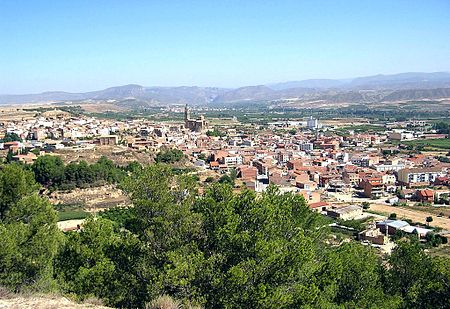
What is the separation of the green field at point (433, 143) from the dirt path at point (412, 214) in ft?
113

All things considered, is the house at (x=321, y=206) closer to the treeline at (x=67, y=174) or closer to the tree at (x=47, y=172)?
the treeline at (x=67, y=174)

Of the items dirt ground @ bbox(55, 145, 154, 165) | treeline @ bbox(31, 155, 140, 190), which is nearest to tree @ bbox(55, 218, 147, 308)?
treeline @ bbox(31, 155, 140, 190)

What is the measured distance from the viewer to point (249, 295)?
315 inches

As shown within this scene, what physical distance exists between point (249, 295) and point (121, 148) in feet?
153

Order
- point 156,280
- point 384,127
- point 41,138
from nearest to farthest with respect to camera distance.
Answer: point 156,280
point 41,138
point 384,127

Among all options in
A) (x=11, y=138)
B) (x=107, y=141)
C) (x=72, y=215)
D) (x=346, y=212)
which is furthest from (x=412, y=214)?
(x=11, y=138)

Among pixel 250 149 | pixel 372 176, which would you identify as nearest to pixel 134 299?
pixel 372 176

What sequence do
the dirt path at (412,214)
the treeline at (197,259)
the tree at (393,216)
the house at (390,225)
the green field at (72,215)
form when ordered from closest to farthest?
1. the treeline at (197,259)
2. the house at (390,225)
3. the green field at (72,215)
4. the dirt path at (412,214)
5. the tree at (393,216)

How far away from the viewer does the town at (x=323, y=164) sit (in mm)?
33219

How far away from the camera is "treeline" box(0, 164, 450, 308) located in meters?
8.31

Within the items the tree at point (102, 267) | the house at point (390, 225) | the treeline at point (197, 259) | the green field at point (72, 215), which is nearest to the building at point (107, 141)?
the green field at point (72, 215)

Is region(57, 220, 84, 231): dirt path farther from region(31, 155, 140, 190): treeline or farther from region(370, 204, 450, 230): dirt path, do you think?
region(370, 204, 450, 230): dirt path

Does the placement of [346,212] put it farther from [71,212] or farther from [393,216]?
[71,212]

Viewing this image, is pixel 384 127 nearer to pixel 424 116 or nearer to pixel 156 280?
pixel 424 116
